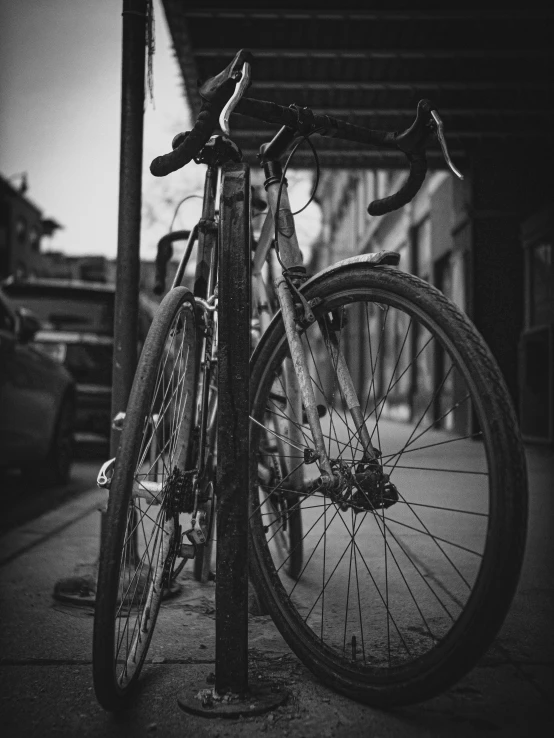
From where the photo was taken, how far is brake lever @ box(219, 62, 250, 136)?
1.82 meters

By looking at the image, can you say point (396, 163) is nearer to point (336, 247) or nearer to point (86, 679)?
point (86, 679)

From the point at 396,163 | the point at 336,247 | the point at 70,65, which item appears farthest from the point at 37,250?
the point at 70,65

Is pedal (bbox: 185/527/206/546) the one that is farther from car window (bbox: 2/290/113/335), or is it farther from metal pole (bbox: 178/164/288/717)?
car window (bbox: 2/290/113/335)

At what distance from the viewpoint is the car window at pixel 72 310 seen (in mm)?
7832

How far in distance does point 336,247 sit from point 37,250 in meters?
28.5

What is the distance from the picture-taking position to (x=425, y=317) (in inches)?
68.1

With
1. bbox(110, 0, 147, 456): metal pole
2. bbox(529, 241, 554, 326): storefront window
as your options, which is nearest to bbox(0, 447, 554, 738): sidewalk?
bbox(110, 0, 147, 456): metal pole

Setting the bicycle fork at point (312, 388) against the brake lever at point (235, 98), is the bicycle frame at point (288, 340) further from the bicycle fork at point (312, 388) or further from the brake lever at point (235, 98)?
the brake lever at point (235, 98)

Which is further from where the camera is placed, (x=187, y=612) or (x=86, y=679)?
(x=187, y=612)

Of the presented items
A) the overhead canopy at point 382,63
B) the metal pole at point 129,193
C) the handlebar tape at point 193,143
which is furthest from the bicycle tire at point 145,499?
the overhead canopy at point 382,63

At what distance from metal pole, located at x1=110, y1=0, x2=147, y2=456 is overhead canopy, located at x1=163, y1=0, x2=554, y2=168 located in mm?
3752

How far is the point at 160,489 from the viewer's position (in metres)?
2.05

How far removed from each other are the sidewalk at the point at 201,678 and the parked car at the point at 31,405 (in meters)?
2.44

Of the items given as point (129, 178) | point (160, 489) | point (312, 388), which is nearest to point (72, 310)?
point (129, 178)
